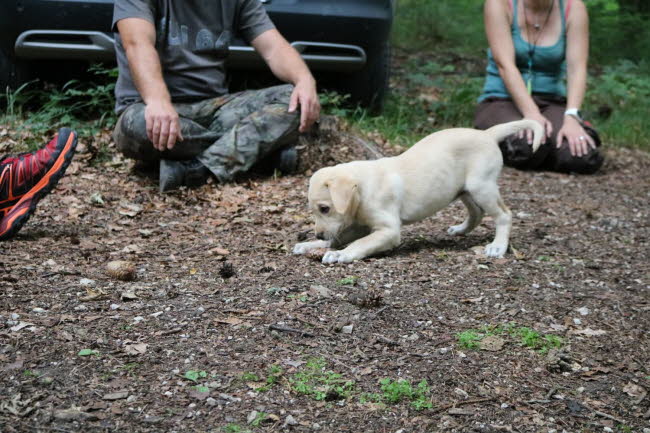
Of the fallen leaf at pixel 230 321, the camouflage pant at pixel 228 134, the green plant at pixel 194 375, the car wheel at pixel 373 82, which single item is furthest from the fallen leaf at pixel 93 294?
the car wheel at pixel 373 82

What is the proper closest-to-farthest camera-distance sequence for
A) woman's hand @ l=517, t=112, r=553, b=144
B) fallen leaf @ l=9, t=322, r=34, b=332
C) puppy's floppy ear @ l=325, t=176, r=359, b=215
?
fallen leaf @ l=9, t=322, r=34, b=332
puppy's floppy ear @ l=325, t=176, r=359, b=215
woman's hand @ l=517, t=112, r=553, b=144

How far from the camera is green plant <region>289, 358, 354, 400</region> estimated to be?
2.42 metres

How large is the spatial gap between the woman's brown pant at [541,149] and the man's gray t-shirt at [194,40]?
2.28 metres

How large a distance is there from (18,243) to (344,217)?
68.4 inches

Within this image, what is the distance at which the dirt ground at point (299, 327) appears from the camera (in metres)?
2.34

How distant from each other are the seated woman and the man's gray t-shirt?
224 centimetres

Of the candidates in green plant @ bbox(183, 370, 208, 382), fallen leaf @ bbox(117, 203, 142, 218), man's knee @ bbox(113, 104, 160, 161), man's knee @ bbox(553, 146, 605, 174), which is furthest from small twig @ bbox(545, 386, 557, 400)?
man's knee @ bbox(553, 146, 605, 174)

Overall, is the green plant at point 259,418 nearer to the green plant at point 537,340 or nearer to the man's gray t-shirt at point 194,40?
the green plant at point 537,340

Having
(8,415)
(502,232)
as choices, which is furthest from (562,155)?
(8,415)

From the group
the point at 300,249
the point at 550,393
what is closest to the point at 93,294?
the point at 300,249

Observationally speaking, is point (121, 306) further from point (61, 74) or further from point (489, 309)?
point (61, 74)

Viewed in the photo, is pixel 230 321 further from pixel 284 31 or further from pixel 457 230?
pixel 284 31

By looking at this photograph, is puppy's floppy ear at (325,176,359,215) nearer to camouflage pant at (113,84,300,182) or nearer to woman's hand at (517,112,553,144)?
camouflage pant at (113,84,300,182)

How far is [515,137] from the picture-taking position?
6.16m
